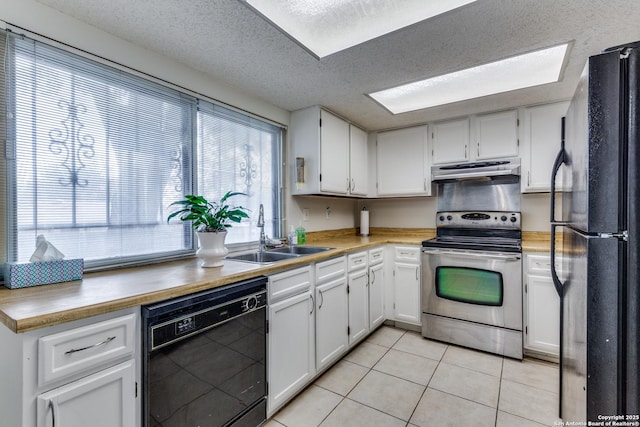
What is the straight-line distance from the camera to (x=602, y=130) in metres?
0.93

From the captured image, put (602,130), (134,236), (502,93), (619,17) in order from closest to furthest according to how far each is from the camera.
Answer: (602,130)
(619,17)
(134,236)
(502,93)

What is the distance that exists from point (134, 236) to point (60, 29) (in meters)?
1.13

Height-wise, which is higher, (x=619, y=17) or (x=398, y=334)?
(x=619, y=17)

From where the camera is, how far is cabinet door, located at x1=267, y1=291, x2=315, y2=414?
176 cm

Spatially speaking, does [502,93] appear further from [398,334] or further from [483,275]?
[398,334]

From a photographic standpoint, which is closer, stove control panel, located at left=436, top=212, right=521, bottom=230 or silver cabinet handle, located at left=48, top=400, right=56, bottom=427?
silver cabinet handle, located at left=48, top=400, right=56, bottom=427

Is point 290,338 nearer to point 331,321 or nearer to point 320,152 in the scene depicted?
point 331,321

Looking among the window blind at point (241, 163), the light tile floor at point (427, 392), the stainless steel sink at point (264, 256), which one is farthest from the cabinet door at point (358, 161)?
the light tile floor at point (427, 392)

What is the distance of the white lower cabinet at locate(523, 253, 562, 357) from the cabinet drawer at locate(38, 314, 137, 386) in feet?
9.18

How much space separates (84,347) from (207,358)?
508 mm

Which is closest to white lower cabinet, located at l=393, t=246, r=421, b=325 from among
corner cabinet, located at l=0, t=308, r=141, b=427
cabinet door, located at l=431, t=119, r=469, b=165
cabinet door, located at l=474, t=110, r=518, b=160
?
cabinet door, located at l=431, t=119, r=469, b=165

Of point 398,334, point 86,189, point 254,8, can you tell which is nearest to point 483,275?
point 398,334

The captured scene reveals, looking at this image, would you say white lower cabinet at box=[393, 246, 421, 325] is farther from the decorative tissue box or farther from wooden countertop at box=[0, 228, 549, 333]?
the decorative tissue box

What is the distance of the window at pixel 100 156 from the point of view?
1.41 metres
